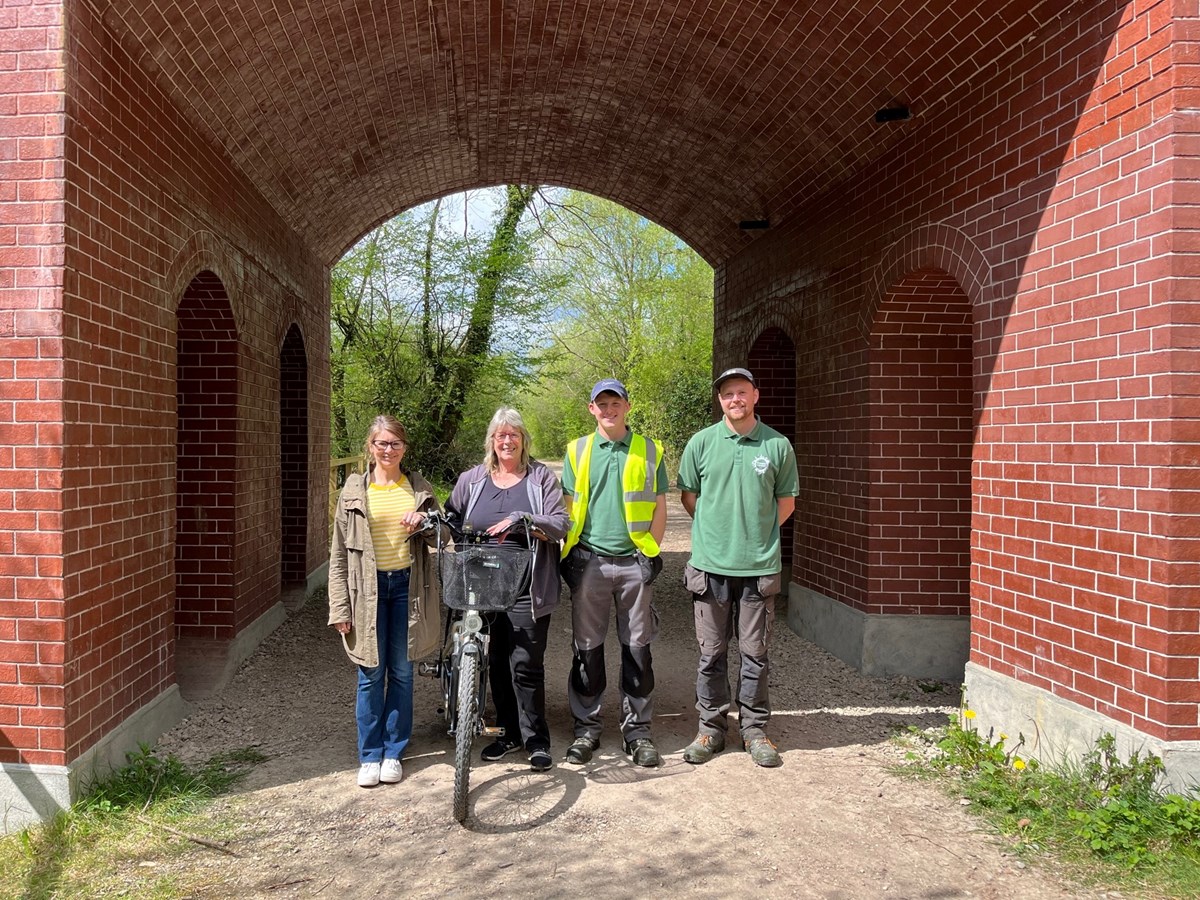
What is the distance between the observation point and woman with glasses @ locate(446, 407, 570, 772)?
14.0 ft

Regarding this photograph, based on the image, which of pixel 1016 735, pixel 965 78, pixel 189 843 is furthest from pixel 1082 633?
pixel 189 843

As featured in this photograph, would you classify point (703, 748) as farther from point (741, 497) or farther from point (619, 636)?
point (741, 497)

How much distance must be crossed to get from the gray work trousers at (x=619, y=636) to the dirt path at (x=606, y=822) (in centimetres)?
23

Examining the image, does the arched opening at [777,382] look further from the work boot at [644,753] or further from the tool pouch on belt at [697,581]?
the work boot at [644,753]

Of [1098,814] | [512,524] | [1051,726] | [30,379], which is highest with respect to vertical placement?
[30,379]

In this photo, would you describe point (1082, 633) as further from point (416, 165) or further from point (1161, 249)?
point (416, 165)

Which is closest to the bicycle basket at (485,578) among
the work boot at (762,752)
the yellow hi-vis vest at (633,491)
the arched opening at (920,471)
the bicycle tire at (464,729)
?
the bicycle tire at (464,729)

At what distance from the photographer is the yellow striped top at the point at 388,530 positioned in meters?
4.25

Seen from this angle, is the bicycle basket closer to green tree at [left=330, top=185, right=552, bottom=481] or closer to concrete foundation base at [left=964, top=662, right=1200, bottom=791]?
concrete foundation base at [left=964, top=662, right=1200, bottom=791]

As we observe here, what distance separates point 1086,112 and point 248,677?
6303mm

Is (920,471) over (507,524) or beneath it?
over

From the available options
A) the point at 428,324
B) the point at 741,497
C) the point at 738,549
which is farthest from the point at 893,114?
the point at 428,324

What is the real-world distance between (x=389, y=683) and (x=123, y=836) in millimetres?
1283

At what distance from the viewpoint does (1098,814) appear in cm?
363
